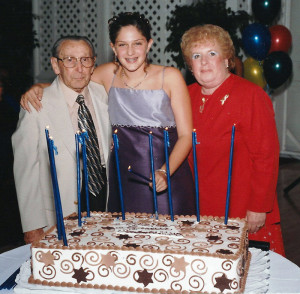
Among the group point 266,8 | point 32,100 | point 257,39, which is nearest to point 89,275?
point 32,100

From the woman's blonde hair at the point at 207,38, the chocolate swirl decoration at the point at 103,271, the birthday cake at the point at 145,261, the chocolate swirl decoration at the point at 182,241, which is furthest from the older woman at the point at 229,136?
the chocolate swirl decoration at the point at 103,271

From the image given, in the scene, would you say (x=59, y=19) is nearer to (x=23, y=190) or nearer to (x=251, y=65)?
(x=251, y=65)

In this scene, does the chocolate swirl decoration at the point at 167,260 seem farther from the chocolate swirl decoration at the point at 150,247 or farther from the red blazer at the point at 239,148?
the red blazer at the point at 239,148

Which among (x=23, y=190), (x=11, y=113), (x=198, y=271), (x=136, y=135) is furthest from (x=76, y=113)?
(x=11, y=113)

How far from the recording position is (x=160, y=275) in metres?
1.37

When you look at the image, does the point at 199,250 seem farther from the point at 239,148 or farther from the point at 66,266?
the point at 239,148

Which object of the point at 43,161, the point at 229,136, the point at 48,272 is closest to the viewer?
the point at 48,272

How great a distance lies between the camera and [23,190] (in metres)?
1.96

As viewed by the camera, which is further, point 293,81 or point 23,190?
point 293,81

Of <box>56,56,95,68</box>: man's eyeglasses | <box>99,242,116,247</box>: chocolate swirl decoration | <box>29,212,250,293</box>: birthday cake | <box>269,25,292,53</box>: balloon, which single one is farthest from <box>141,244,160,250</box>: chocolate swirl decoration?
<box>269,25,292,53</box>: balloon

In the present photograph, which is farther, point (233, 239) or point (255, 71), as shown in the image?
point (255, 71)

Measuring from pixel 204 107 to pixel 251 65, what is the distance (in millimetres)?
3665

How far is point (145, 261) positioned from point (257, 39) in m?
4.52

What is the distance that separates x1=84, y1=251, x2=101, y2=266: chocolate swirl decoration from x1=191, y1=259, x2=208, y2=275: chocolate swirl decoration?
296mm
